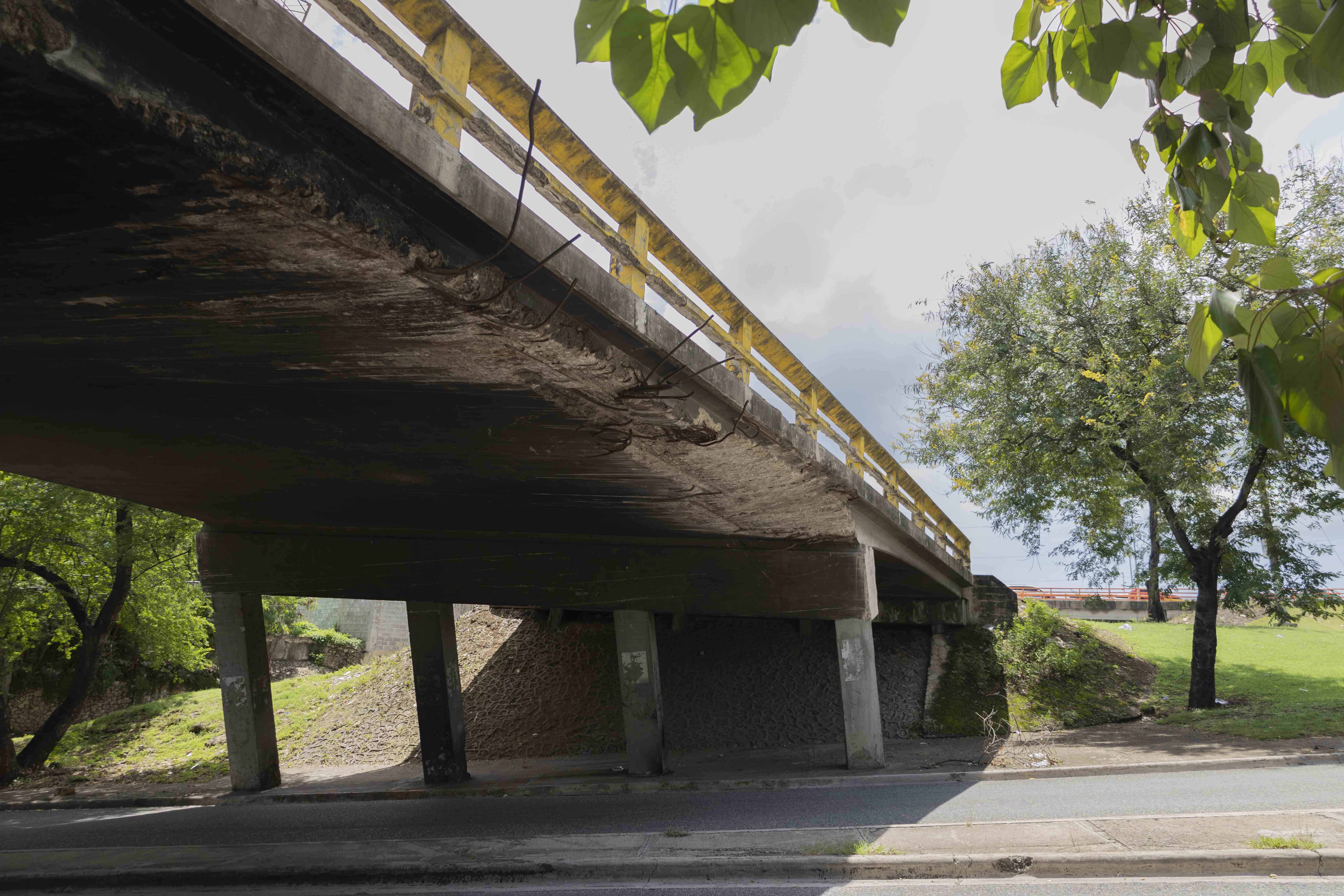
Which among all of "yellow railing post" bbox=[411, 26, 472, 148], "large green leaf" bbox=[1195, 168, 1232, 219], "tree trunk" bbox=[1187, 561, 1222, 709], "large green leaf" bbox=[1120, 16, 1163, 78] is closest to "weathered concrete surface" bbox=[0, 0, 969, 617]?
"yellow railing post" bbox=[411, 26, 472, 148]

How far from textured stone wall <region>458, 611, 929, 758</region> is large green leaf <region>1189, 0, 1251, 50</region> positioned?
1563cm

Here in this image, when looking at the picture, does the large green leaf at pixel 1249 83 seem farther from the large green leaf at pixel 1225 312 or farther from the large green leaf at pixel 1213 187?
the large green leaf at pixel 1225 312

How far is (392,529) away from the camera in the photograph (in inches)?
484

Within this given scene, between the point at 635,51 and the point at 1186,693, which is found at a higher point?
the point at 635,51

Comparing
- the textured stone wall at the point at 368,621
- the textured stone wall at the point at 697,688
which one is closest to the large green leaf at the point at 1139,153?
the textured stone wall at the point at 697,688

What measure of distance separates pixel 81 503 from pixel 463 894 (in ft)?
48.8

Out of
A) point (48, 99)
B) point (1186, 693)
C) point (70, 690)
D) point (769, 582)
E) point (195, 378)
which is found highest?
point (48, 99)

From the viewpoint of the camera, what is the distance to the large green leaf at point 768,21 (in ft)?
4.67

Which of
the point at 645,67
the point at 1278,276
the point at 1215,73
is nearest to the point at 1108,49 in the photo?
the point at 1215,73

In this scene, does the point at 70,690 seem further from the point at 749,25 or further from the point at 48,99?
the point at 749,25

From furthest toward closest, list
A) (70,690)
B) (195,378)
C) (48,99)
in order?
(70,690) < (195,378) < (48,99)

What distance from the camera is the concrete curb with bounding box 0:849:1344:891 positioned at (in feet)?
20.9

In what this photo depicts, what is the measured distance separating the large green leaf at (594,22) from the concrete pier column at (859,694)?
1145cm

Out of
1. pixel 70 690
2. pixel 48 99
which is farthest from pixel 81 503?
pixel 48 99
